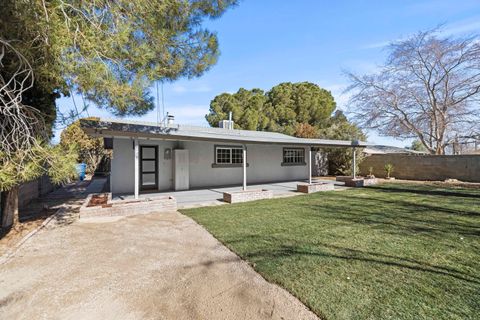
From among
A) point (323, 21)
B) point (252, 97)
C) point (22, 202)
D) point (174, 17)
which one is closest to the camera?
point (174, 17)

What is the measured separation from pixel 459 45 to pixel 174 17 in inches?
736

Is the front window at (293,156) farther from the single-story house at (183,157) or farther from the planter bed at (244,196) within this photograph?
the planter bed at (244,196)

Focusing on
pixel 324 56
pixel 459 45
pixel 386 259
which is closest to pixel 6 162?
pixel 386 259

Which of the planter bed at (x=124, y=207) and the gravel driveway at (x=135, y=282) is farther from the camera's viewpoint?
the planter bed at (x=124, y=207)

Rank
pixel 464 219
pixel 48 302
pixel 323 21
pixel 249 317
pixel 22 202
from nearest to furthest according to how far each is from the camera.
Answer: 1. pixel 249 317
2. pixel 48 302
3. pixel 464 219
4. pixel 22 202
5. pixel 323 21

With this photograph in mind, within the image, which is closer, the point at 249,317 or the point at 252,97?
the point at 249,317

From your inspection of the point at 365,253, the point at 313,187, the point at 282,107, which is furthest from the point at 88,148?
the point at 365,253

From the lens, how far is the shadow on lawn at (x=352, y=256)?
3176 millimetres

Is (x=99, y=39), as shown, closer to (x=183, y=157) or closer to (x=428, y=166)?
(x=183, y=157)

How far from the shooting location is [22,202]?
25.5ft

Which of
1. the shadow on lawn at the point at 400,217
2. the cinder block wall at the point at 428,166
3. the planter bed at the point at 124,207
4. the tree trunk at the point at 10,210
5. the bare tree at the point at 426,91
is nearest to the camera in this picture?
the shadow on lawn at the point at 400,217

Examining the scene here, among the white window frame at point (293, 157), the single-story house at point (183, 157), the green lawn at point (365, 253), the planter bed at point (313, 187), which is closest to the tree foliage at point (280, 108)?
the white window frame at point (293, 157)

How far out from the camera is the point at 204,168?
11445 mm

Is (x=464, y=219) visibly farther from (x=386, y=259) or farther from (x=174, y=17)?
(x=174, y=17)
